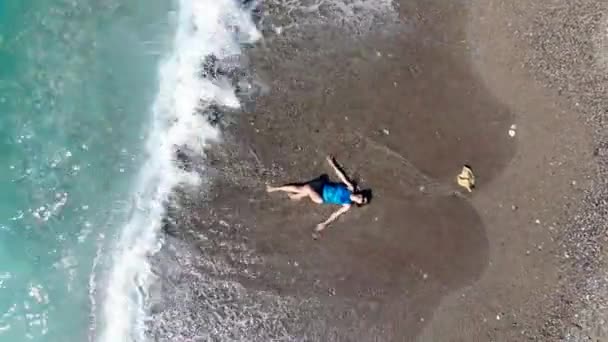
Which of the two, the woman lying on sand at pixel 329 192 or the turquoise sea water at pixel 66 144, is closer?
the woman lying on sand at pixel 329 192

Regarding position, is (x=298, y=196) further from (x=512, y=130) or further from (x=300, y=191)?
(x=512, y=130)

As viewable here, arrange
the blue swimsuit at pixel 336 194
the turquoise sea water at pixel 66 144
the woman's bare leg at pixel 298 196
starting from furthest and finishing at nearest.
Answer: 1. the turquoise sea water at pixel 66 144
2. the woman's bare leg at pixel 298 196
3. the blue swimsuit at pixel 336 194

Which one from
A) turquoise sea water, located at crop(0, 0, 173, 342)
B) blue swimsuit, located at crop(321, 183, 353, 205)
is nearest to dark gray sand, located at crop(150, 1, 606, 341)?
blue swimsuit, located at crop(321, 183, 353, 205)

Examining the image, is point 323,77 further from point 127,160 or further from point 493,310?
point 493,310

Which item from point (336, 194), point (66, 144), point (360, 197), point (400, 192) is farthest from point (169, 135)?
point (400, 192)

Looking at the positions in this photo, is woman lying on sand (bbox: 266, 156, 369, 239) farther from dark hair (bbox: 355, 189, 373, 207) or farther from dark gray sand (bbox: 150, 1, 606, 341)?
dark gray sand (bbox: 150, 1, 606, 341)

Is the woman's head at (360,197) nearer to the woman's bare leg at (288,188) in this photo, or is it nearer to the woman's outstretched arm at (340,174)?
the woman's outstretched arm at (340,174)

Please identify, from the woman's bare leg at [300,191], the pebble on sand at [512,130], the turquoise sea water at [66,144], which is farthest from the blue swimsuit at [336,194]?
the turquoise sea water at [66,144]
